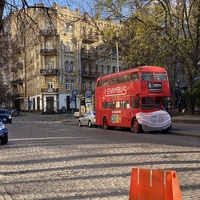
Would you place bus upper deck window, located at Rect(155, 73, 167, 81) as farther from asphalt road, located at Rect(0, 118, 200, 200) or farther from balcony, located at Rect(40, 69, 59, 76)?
balcony, located at Rect(40, 69, 59, 76)

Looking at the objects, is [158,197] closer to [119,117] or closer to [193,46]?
[119,117]

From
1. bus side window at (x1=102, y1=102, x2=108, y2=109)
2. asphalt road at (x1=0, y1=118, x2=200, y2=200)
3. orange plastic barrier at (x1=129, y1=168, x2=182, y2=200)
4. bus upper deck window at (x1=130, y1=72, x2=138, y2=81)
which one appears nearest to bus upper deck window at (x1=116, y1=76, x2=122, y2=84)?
bus upper deck window at (x1=130, y1=72, x2=138, y2=81)

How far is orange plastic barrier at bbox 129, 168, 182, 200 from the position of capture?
4.02m

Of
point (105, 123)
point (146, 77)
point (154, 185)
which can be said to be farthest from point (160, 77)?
point (154, 185)

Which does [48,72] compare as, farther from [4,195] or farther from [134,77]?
[4,195]

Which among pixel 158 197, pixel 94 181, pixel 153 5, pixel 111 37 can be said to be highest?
pixel 153 5

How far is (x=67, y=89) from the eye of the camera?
7000 centimetres

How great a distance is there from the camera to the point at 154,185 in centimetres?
418

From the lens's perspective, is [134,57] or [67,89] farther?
[67,89]

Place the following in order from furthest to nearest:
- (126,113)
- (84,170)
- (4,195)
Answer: (126,113), (84,170), (4,195)

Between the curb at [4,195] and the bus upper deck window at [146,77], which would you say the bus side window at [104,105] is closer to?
the bus upper deck window at [146,77]

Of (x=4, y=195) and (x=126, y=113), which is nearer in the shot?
(x=4, y=195)

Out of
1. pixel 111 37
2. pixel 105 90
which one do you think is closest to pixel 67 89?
pixel 111 37

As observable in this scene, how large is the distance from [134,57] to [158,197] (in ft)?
87.7
